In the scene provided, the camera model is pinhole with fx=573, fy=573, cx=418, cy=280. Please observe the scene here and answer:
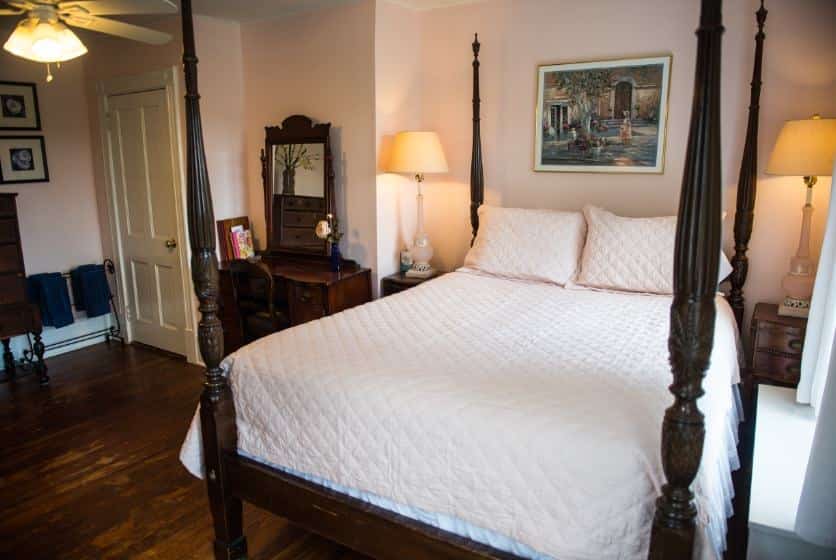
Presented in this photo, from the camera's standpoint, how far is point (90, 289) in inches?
171

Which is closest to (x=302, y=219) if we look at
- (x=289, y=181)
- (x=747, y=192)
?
(x=289, y=181)

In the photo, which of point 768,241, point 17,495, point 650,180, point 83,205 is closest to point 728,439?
point 768,241

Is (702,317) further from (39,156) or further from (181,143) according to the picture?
(39,156)

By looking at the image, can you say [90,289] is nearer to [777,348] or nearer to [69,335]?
[69,335]

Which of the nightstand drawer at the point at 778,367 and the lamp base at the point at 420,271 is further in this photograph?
the lamp base at the point at 420,271

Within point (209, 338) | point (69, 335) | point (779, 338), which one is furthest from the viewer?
point (69, 335)

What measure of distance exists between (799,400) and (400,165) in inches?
89.4

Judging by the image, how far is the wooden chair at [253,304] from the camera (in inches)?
128

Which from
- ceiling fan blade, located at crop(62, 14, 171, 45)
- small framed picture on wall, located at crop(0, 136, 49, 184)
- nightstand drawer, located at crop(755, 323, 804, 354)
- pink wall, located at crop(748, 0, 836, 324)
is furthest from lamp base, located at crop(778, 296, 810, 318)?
small framed picture on wall, located at crop(0, 136, 49, 184)

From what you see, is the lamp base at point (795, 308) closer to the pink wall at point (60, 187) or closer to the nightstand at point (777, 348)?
the nightstand at point (777, 348)

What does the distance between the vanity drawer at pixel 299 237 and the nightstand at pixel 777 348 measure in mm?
2538

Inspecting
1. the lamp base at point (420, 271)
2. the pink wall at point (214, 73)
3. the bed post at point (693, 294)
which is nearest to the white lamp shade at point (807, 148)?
the bed post at point (693, 294)

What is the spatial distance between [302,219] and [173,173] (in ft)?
3.08

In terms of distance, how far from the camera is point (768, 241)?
2.91 metres
